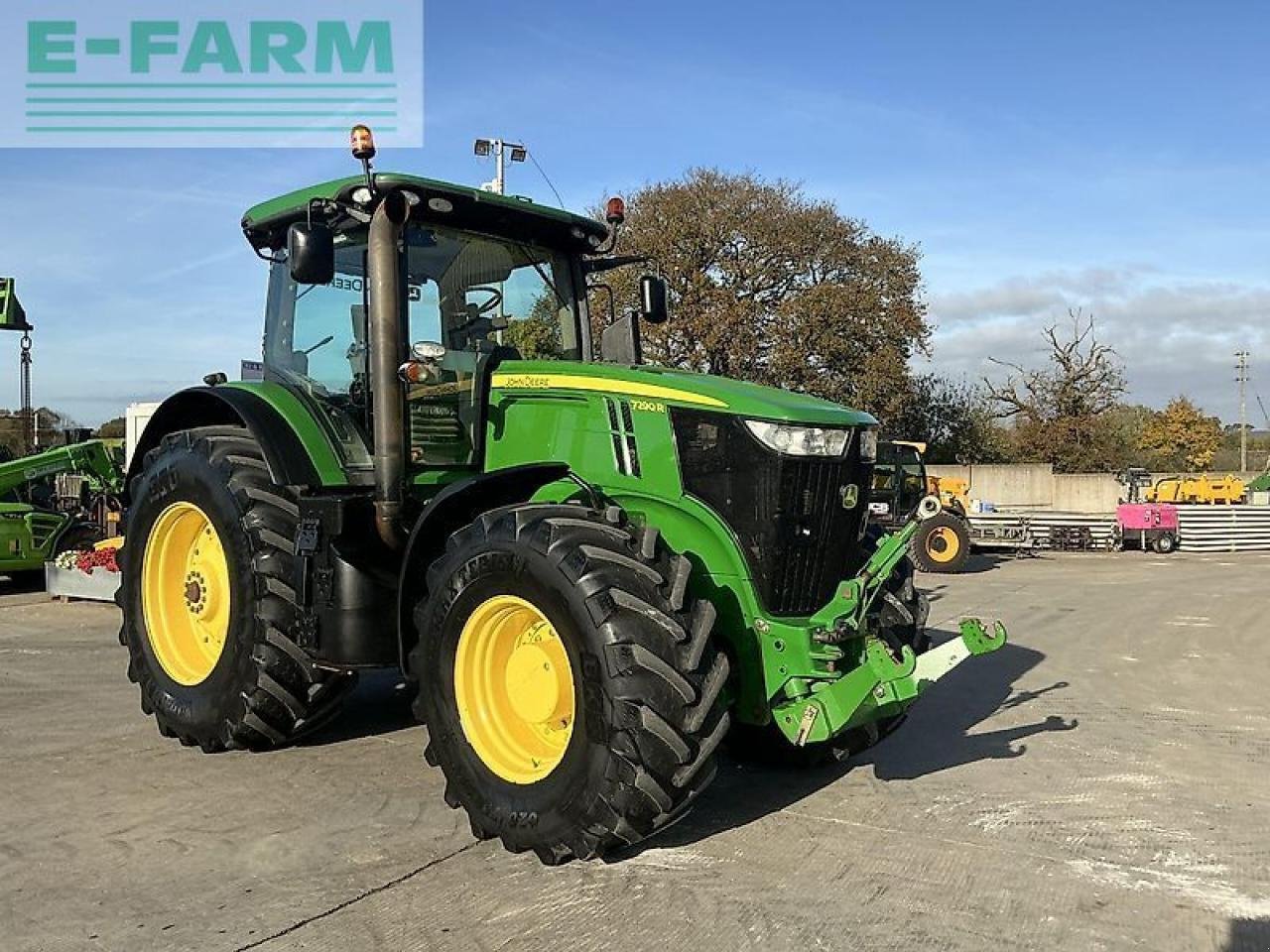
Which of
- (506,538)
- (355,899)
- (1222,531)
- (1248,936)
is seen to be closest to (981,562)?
(1222,531)

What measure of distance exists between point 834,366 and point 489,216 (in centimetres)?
2564

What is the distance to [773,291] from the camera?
30.6m

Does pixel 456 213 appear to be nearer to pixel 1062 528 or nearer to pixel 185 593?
pixel 185 593

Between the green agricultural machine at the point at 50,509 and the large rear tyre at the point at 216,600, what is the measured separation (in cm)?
785

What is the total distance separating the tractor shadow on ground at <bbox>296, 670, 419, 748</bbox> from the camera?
5979 millimetres

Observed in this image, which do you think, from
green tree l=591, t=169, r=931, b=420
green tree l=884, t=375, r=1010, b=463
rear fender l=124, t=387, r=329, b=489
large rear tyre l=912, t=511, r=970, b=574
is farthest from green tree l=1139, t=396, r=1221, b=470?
rear fender l=124, t=387, r=329, b=489

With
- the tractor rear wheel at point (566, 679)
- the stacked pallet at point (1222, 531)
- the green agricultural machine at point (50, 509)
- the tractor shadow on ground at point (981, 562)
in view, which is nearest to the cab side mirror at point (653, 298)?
the tractor rear wheel at point (566, 679)

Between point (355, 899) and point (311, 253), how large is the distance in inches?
106

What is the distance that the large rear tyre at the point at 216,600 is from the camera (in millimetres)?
5246

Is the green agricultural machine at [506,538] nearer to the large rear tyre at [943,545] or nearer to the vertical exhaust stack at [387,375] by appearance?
the vertical exhaust stack at [387,375]

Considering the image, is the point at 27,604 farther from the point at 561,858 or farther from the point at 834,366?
the point at 834,366

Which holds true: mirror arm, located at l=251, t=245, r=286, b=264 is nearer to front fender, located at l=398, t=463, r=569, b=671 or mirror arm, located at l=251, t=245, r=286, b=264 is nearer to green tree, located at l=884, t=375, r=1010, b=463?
front fender, located at l=398, t=463, r=569, b=671

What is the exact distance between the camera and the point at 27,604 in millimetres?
11719

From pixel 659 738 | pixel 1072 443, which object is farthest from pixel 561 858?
pixel 1072 443
